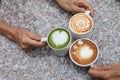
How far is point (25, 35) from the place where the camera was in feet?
3.57

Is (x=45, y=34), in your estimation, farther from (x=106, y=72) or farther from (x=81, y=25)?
(x=106, y=72)

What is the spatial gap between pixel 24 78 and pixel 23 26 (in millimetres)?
265

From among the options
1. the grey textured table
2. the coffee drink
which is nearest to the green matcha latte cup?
the coffee drink

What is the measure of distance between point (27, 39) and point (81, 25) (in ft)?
0.79

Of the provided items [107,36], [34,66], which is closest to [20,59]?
[34,66]

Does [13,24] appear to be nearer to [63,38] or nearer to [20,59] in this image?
[20,59]

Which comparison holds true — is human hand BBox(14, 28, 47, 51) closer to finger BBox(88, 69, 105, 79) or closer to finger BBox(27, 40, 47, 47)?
finger BBox(27, 40, 47, 47)

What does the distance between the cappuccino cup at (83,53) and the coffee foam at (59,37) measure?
0.05m

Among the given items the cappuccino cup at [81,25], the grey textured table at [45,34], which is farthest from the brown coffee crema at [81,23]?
the grey textured table at [45,34]

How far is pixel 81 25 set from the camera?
1065 millimetres

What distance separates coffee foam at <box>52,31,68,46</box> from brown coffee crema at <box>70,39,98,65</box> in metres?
0.05

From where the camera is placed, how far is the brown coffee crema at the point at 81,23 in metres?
1.06

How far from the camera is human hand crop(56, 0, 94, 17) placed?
44.6 inches

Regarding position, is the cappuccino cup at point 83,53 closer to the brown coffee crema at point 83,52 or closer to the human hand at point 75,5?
the brown coffee crema at point 83,52
